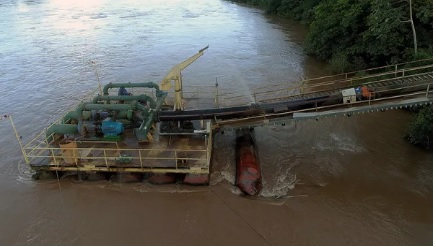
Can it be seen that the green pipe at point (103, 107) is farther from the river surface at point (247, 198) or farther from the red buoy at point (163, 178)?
the red buoy at point (163, 178)

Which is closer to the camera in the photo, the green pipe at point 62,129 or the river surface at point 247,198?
the river surface at point 247,198

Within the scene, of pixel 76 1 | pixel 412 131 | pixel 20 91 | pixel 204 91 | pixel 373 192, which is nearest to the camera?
pixel 373 192

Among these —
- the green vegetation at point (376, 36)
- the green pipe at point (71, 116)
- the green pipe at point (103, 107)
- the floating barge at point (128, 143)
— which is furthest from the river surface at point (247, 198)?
the green pipe at point (103, 107)

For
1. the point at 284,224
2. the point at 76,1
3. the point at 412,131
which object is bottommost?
the point at 284,224

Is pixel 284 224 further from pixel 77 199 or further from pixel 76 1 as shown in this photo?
pixel 76 1

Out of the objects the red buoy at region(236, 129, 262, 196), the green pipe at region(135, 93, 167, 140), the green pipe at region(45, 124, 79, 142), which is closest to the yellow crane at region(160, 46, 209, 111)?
the green pipe at region(135, 93, 167, 140)

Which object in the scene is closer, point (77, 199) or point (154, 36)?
point (77, 199)

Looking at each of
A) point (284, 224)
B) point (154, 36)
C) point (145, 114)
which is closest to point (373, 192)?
point (284, 224)
